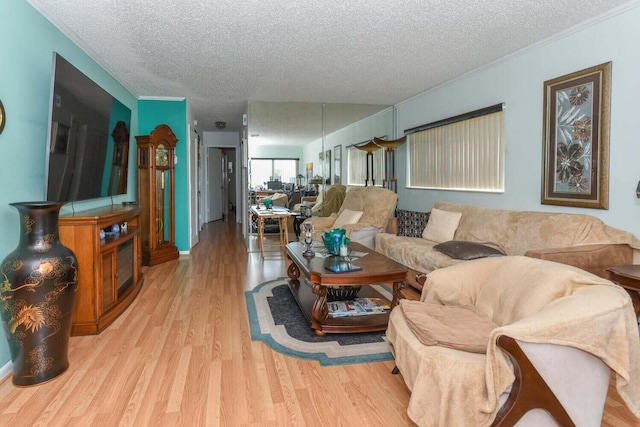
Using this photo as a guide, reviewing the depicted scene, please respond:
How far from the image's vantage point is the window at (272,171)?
21.8 ft

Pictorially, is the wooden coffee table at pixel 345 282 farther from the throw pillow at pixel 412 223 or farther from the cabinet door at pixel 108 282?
the throw pillow at pixel 412 223

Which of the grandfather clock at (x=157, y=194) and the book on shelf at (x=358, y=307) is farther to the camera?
the grandfather clock at (x=157, y=194)

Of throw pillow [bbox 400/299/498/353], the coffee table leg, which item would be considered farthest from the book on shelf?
throw pillow [bbox 400/299/498/353]

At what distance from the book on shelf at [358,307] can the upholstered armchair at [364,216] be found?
1.70m

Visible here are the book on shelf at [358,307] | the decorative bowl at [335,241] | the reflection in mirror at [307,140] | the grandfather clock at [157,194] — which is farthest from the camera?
the reflection in mirror at [307,140]

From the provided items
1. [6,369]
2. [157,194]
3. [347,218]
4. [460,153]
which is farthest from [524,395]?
[157,194]

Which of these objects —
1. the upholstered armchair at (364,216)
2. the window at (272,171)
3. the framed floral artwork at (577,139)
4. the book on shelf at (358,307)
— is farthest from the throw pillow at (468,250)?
the window at (272,171)

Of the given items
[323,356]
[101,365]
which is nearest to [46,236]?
[101,365]

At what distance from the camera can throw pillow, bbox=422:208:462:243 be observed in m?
4.50

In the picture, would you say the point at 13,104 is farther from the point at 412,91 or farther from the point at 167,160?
the point at 412,91

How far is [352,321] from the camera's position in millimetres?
Result: 3107

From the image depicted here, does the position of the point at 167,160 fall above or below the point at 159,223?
above

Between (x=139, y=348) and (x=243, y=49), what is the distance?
276 cm

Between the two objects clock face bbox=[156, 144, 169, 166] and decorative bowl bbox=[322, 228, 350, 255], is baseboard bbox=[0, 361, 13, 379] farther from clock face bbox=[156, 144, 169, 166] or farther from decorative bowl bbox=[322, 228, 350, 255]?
clock face bbox=[156, 144, 169, 166]
